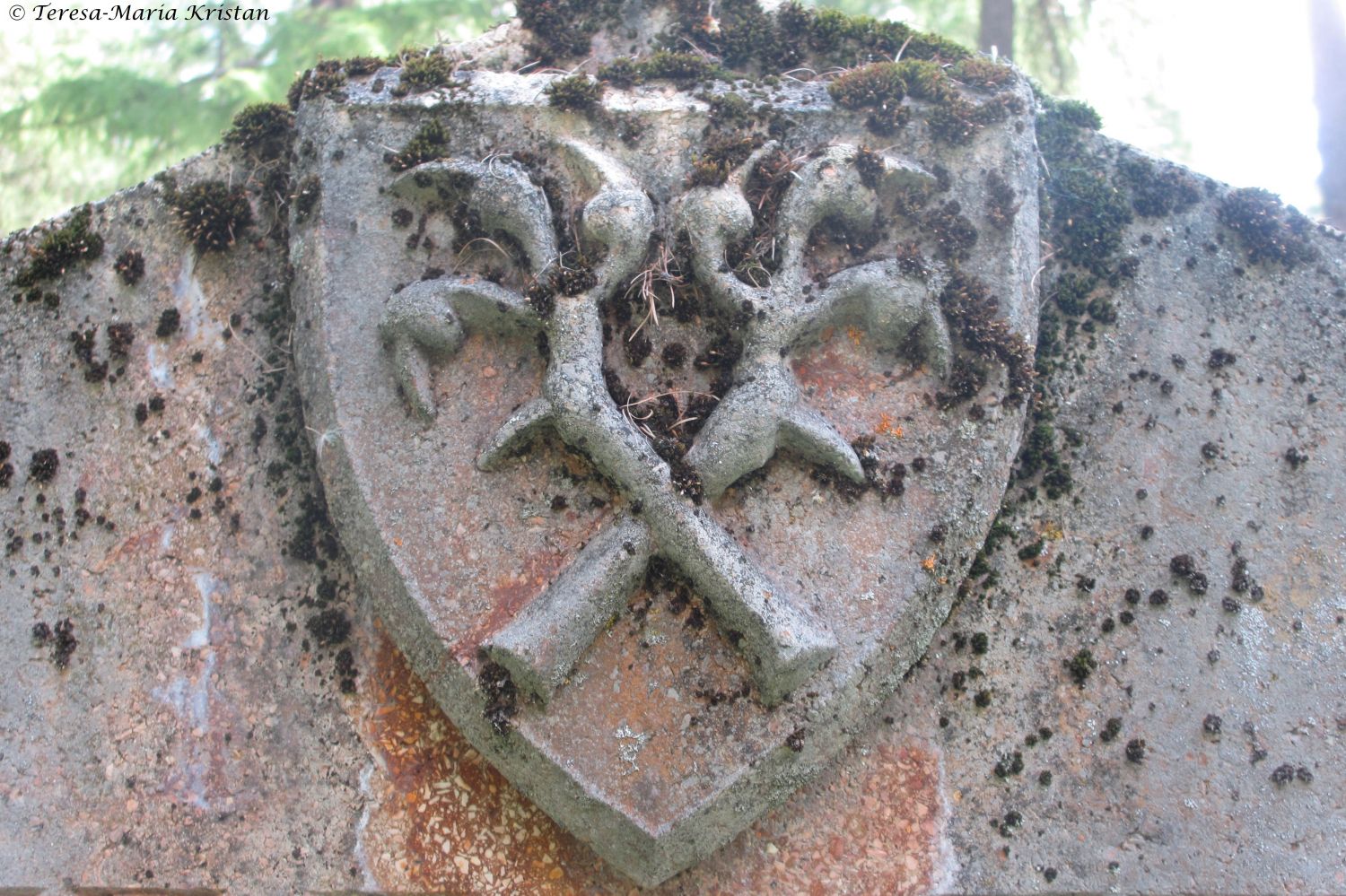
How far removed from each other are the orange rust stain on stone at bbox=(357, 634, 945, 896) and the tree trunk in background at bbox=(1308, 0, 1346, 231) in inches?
340

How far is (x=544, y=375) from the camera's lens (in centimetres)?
412

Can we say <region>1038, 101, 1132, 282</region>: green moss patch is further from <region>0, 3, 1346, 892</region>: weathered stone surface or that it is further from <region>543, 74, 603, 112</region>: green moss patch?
<region>543, 74, 603, 112</region>: green moss patch

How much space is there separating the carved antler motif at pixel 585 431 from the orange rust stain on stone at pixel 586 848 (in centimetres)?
58

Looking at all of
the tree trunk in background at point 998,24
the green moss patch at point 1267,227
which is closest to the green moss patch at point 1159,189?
the green moss patch at point 1267,227

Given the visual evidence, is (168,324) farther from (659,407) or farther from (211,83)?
(211,83)

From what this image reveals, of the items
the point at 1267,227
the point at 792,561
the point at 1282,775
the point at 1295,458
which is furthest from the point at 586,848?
the point at 1267,227

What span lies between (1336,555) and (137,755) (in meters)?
5.07

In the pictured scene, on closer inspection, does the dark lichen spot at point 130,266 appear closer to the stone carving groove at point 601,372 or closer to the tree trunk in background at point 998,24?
the stone carving groove at point 601,372

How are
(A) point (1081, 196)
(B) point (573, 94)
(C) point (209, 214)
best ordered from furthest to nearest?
1. (A) point (1081, 196)
2. (C) point (209, 214)
3. (B) point (573, 94)

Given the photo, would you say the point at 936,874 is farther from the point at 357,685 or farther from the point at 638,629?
the point at 357,685

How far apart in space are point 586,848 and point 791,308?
2.32 meters

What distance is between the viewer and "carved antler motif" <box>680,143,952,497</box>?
3.89 m

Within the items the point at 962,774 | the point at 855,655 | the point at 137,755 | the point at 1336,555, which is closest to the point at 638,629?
the point at 855,655

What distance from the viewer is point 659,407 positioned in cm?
408
